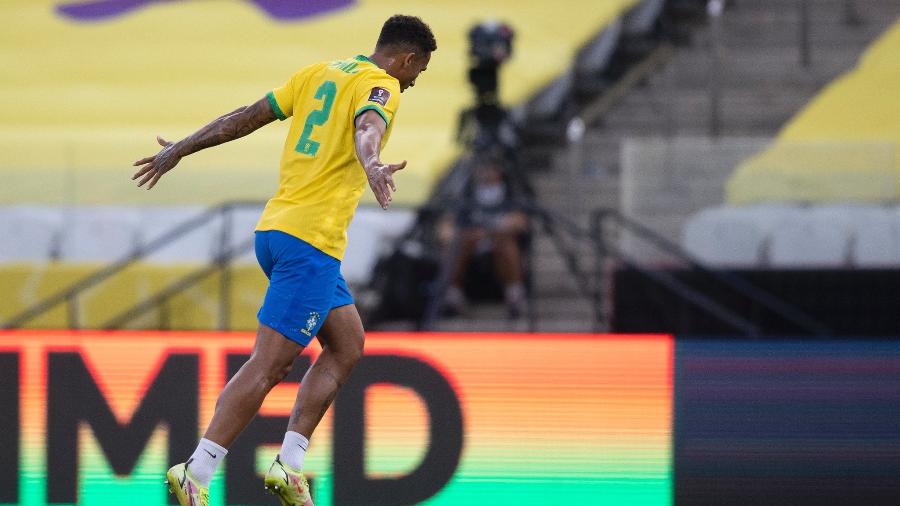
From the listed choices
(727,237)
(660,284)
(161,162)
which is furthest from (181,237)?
(161,162)

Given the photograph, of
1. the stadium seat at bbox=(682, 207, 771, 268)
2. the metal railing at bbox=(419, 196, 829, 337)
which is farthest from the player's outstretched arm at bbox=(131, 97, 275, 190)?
the stadium seat at bbox=(682, 207, 771, 268)

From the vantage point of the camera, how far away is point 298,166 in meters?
4.29

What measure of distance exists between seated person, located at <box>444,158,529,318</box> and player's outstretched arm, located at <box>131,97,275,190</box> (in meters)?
3.94

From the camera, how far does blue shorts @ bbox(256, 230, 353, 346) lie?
13.9 ft

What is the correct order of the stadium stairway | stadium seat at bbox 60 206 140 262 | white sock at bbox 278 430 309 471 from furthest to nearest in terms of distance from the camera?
1. the stadium stairway
2. stadium seat at bbox 60 206 140 262
3. white sock at bbox 278 430 309 471

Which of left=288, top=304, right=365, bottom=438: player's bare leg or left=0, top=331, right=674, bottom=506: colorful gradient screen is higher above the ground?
left=288, top=304, right=365, bottom=438: player's bare leg

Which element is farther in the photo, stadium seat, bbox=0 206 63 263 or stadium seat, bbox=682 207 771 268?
stadium seat, bbox=0 206 63 263

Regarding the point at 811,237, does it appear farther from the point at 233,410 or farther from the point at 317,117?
the point at 233,410

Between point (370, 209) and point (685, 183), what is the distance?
1996mm

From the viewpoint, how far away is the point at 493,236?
8492 mm

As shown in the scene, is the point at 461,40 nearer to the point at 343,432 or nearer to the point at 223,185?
the point at 223,185

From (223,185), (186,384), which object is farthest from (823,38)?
(186,384)

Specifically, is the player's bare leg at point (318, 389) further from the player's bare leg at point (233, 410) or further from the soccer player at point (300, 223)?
the player's bare leg at point (233, 410)

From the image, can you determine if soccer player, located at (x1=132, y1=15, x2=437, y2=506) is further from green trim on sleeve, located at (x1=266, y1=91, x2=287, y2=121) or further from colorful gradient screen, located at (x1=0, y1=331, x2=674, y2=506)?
colorful gradient screen, located at (x1=0, y1=331, x2=674, y2=506)
